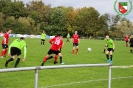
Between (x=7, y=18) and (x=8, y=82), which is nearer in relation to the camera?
(x=8, y=82)

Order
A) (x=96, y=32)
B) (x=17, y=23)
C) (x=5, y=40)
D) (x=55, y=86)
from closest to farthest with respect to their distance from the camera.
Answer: (x=55, y=86)
(x=5, y=40)
(x=17, y=23)
(x=96, y=32)

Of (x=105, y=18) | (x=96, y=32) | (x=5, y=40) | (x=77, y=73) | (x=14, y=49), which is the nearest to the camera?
(x=77, y=73)

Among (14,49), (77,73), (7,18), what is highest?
(7,18)

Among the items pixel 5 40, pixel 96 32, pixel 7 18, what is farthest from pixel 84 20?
pixel 5 40

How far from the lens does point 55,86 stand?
7.47 meters

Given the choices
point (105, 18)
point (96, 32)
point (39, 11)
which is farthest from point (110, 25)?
point (39, 11)

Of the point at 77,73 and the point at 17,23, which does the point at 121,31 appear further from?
the point at 77,73

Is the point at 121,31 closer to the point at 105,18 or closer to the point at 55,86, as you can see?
the point at 105,18

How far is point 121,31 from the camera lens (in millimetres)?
92125

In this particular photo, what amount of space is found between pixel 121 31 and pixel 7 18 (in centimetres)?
4317

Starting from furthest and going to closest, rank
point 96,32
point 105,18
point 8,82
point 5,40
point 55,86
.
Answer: point 105,18 < point 96,32 < point 5,40 < point 8,82 < point 55,86

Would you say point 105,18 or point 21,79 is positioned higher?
point 105,18

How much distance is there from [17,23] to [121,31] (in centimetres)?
3966

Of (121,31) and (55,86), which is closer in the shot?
(55,86)
